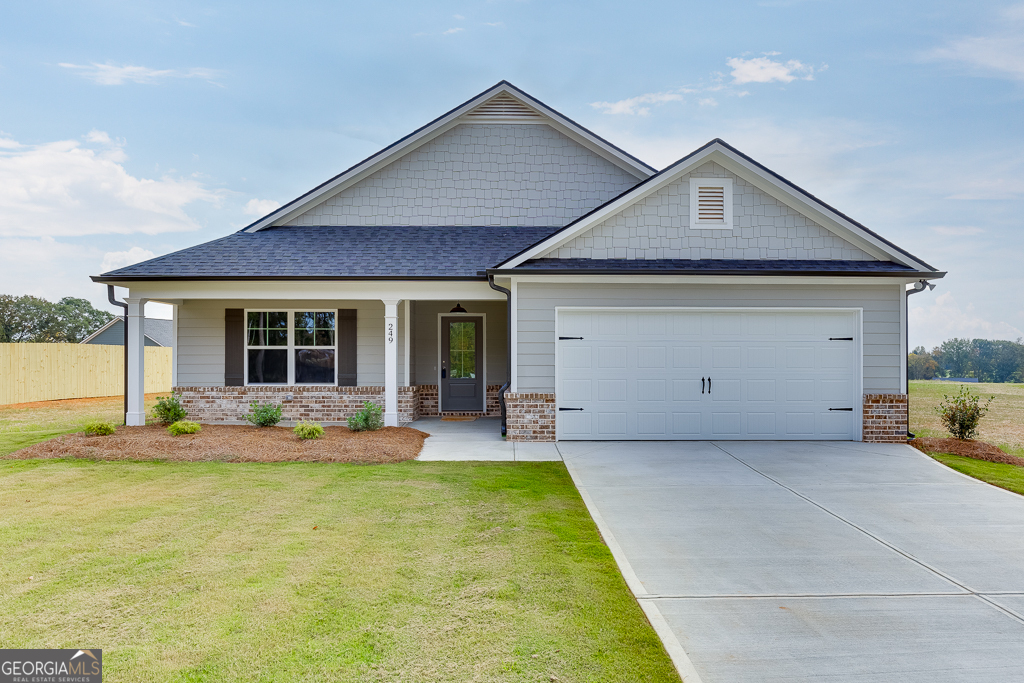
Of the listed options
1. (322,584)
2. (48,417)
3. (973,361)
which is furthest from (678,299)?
(973,361)

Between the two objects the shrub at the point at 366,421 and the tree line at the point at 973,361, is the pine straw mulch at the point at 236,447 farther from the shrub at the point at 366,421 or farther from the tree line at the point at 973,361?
the tree line at the point at 973,361

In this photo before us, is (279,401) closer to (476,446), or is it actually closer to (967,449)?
(476,446)

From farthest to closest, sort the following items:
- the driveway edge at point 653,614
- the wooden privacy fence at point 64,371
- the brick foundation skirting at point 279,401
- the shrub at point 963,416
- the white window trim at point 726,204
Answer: the wooden privacy fence at point 64,371 → the brick foundation skirting at point 279,401 → the shrub at point 963,416 → the white window trim at point 726,204 → the driveway edge at point 653,614

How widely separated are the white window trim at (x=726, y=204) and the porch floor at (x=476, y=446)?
16.5 ft

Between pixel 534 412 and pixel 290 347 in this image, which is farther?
pixel 290 347

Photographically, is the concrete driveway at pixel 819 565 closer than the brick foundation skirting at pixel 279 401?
Yes

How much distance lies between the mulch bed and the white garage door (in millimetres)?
1129

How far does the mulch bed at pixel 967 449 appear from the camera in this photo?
8.90m

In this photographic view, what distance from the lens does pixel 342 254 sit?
11938mm

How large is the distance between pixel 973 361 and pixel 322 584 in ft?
187

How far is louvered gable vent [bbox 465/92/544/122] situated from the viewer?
1373cm

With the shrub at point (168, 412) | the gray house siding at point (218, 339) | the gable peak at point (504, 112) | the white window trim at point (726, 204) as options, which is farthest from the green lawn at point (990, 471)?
the shrub at point (168, 412)

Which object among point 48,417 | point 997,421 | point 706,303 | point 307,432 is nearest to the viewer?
point 307,432

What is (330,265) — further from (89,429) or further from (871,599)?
(871,599)
